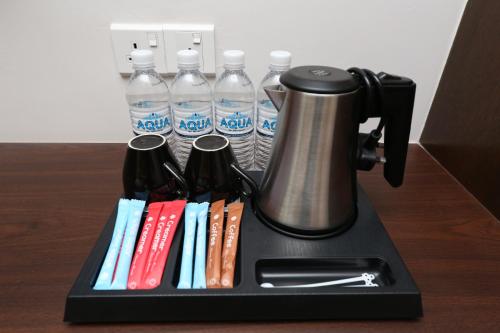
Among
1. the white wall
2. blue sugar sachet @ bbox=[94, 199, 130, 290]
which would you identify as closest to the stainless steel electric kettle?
blue sugar sachet @ bbox=[94, 199, 130, 290]

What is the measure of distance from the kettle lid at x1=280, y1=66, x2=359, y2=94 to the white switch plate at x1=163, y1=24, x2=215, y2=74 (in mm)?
336

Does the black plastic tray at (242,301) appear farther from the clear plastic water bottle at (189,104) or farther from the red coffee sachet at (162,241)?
the clear plastic water bottle at (189,104)

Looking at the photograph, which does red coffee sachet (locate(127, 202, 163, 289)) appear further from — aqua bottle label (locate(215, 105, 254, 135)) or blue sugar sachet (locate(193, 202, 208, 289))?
aqua bottle label (locate(215, 105, 254, 135))

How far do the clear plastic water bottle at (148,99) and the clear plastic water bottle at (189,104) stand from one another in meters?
0.02

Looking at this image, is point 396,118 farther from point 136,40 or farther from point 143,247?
point 136,40

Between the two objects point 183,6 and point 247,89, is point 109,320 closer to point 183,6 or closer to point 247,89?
point 247,89

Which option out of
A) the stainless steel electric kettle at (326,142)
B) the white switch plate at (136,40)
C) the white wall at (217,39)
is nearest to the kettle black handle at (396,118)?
the stainless steel electric kettle at (326,142)

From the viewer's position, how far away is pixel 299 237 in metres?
0.44

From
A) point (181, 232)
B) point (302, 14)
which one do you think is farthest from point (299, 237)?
point (302, 14)

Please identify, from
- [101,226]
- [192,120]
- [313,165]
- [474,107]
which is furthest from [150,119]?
[474,107]

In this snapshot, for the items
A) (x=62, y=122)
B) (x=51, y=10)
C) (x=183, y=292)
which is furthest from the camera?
(x=62, y=122)

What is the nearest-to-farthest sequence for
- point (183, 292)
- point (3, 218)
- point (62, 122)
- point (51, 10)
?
1. point (183, 292)
2. point (3, 218)
3. point (51, 10)
4. point (62, 122)

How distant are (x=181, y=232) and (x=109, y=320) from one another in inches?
5.4

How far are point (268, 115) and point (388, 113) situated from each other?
0.68 ft
